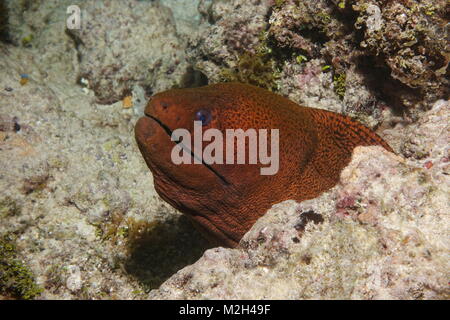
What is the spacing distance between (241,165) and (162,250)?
72.6 inches

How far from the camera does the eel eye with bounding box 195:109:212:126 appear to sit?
84.9 inches

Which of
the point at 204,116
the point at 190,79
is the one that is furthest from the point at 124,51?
the point at 204,116

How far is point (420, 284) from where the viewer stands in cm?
187

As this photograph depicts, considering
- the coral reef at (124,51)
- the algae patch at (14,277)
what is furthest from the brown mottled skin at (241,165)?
the coral reef at (124,51)

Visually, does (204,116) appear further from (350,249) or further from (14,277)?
(14,277)

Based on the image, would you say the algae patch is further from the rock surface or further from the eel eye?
the eel eye

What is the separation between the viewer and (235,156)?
227cm

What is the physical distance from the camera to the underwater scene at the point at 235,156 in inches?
81.3

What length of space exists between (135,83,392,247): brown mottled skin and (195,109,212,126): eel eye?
1.1 inches

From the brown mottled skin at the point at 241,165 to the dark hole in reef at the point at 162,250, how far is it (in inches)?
34.5

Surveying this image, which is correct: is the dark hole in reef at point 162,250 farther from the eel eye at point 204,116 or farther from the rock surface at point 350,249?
the eel eye at point 204,116
